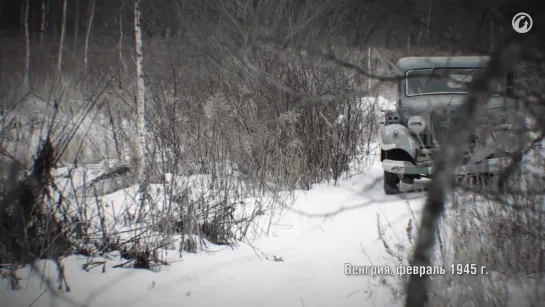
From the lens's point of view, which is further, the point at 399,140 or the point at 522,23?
the point at 399,140

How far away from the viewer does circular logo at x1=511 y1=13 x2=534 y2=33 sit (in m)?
0.79

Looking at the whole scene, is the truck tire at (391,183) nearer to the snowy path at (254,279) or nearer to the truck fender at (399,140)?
the truck fender at (399,140)

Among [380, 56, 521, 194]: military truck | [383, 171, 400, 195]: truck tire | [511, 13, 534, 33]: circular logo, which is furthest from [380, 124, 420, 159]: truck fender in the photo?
[511, 13, 534, 33]: circular logo

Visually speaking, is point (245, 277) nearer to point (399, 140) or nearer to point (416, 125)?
point (399, 140)

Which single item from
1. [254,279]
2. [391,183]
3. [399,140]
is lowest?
[254,279]

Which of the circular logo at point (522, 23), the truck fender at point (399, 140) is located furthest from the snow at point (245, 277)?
the truck fender at point (399, 140)

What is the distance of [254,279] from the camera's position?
1850 mm

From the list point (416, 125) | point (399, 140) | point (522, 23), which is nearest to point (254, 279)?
point (522, 23)

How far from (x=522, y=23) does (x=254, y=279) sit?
162cm

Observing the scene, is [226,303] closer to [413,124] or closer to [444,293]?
[444,293]

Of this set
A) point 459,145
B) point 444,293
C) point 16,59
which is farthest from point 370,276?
point 16,59

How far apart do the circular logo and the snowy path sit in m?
0.65

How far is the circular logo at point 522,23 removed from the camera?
0.79 meters

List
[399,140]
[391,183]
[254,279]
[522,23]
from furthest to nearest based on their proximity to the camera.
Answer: [391,183]
[399,140]
[254,279]
[522,23]
